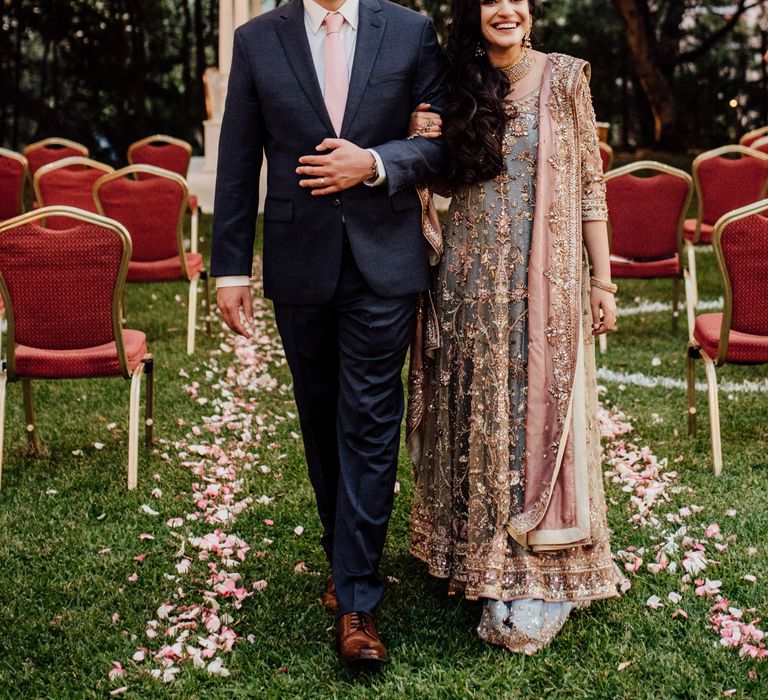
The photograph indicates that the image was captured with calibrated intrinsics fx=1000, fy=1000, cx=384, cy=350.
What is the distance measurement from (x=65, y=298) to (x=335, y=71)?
1817 mm

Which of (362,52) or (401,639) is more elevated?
(362,52)

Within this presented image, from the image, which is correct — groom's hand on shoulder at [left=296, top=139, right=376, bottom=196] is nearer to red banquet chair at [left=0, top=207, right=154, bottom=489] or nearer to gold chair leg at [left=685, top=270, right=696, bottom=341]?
red banquet chair at [left=0, top=207, right=154, bottom=489]

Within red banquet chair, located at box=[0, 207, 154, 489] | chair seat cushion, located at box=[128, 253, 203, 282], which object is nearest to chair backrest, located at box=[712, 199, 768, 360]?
red banquet chair, located at box=[0, 207, 154, 489]

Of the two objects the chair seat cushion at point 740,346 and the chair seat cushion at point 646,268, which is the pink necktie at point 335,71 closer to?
the chair seat cushion at point 740,346

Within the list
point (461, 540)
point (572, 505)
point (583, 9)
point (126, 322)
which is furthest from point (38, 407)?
point (583, 9)

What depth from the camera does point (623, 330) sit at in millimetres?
6406

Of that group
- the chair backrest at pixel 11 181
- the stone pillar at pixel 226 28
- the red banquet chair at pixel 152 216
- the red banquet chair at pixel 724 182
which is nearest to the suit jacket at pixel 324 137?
the red banquet chair at pixel 152 216

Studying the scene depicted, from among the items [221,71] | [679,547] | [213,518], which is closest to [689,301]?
[679,547]

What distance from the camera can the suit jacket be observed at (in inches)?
96.8

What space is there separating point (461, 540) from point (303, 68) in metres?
1.36

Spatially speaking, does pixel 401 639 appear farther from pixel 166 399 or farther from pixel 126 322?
pixel 126 322

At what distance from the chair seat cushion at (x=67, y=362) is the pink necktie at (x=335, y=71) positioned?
1.84 meters

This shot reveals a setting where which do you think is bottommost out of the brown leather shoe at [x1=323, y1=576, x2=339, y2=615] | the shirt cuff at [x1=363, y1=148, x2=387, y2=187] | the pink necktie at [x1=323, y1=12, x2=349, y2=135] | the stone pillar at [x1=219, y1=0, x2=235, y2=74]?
the brown leather shoe at [x1=323, y1=576, x2=339, y2=615]

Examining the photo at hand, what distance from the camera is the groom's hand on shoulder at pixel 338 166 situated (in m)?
2.37
